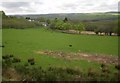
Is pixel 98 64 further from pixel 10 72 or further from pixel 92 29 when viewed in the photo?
pixel 92 29

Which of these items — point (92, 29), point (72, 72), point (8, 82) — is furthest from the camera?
point (92, 29)

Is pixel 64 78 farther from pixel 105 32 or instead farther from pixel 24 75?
pixel 105 32

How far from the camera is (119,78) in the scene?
26.5m

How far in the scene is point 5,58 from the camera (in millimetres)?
36375

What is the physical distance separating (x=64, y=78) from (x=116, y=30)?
79.5 m

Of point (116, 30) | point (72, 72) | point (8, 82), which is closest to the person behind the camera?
point (8, 82)

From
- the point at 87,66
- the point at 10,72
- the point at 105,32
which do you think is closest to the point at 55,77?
the point at 10,72

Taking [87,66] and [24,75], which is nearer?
[24,75]

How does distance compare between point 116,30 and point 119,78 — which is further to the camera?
point 116,30

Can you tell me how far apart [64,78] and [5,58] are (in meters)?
13.3

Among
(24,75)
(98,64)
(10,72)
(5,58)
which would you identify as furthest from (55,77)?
(5,58)

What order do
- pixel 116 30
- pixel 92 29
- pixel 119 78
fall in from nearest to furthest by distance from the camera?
pixel 119 78
pixel 116 30
pixel 92 29

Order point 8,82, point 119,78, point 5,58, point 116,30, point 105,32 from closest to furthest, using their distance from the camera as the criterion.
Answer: point 8,82 → point 119,78 → point 5,58 → point 116,30 → point 105,32

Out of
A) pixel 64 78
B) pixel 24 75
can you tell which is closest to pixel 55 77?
pixel 64 78
